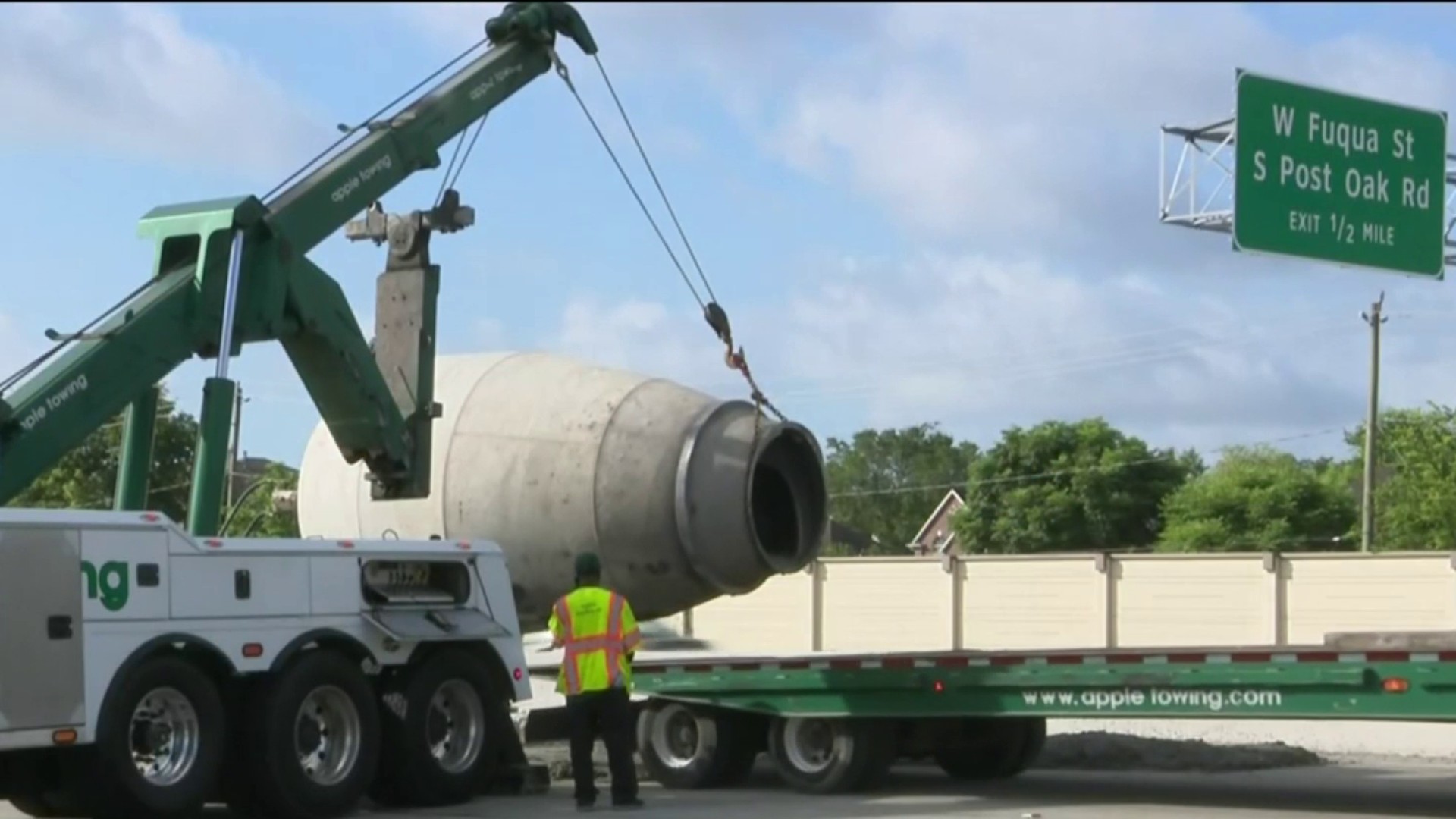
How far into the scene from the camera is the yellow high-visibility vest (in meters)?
14.8

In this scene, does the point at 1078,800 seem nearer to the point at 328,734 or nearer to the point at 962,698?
the point at 962,698

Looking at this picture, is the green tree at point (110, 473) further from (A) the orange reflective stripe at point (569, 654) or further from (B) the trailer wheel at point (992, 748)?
(B) the trailer wheel at point (992, 748)

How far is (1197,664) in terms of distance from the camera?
1466 cm

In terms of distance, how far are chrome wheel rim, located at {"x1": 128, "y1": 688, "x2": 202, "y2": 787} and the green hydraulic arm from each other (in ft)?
4.62

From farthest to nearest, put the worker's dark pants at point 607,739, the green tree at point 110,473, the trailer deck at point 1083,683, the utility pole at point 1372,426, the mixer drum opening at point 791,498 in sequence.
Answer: the utility pole at point 1372,426 → the green tree at point 110,473 → the mixer drum opening at point 791,498 → the worker's dark pants at point 607,739 → the trailer deck at point 1083,683

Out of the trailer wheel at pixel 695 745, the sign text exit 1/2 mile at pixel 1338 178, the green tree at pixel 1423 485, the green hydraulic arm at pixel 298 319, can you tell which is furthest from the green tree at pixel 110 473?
the green tree at pixel 1423 485

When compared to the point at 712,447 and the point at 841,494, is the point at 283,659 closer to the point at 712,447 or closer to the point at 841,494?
the point at 712,447

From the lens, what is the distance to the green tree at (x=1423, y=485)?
4575 cm

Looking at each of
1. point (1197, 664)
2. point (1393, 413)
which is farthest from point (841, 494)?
point (1197, 664)

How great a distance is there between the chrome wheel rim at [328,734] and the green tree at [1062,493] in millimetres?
54334

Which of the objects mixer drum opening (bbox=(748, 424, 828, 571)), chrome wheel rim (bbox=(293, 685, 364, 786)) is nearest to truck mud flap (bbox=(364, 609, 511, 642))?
chrome wheel rim (bbox=(293, 685, 364, 786))

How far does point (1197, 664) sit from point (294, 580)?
5765mm

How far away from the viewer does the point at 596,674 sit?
48.8ft

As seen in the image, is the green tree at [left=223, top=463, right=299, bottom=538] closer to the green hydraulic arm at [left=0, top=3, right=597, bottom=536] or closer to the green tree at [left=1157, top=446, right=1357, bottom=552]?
the green hydraulic arm at [left=0, top=3, right=597, bottom=536]
